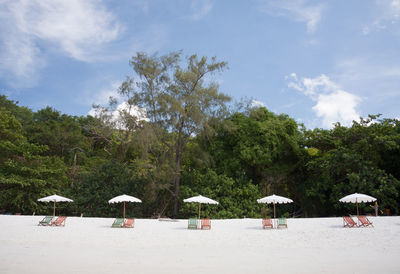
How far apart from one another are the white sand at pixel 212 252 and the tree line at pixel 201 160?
33.4 feet

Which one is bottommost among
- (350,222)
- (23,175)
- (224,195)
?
(350,222)

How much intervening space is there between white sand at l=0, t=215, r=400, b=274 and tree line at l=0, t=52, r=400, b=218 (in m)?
10.2

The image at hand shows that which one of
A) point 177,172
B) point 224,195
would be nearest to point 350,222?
point 224,195

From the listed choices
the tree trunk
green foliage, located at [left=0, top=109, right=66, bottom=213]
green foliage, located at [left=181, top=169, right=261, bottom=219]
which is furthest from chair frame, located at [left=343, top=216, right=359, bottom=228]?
green foliage, located at [left=0, top=109, right=66, bottom=213]

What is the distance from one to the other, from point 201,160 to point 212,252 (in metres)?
18.3

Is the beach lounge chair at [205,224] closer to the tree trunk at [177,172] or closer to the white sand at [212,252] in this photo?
the white sand at [212,252]

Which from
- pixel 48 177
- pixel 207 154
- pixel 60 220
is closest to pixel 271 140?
pixel 207 154

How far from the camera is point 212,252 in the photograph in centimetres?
1082

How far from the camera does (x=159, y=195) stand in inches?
1184

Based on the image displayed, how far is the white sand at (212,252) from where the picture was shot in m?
7.93

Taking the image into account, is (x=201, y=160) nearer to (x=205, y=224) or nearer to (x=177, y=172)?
(x=177, y=172)

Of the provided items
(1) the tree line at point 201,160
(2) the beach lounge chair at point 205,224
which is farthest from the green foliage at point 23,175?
(2) the beach lounge chair at point 205,224

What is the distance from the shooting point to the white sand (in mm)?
7926

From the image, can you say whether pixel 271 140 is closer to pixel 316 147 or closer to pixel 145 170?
pixel 316 147
